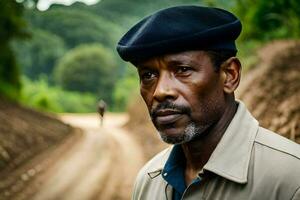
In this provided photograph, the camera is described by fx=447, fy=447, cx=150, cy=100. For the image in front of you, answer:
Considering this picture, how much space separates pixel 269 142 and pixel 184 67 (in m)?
0.43

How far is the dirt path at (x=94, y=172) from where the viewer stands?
9.81 meters

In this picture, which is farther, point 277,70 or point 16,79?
point 16,79

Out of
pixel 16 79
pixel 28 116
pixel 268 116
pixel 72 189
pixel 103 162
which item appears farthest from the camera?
pixel 16 79

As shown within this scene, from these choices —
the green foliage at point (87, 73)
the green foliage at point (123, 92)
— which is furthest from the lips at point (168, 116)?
the green foliage at point (87, 73)

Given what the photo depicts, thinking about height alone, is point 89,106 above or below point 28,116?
below

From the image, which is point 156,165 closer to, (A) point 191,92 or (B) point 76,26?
(A) point 191,92

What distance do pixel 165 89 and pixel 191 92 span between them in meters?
0.11

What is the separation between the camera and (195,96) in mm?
1776

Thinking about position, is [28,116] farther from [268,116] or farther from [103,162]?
[268,116]

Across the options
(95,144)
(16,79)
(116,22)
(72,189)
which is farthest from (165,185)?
(116,22)

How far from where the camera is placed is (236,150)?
170 cm

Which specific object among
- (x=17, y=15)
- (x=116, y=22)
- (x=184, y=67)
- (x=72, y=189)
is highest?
(x=184, y=67)

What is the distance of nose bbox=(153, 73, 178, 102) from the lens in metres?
1.75

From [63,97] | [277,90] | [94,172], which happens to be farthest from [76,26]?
[277,90]
